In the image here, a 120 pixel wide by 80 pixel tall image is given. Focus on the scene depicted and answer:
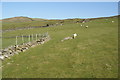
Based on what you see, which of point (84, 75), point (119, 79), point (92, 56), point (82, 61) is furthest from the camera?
point (92, 56)

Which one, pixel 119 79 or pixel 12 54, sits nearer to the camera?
pixel 119 79

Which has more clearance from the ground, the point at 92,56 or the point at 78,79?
the point at 92,56

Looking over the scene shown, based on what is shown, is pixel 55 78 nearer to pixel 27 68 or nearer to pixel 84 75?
pixel 84 75

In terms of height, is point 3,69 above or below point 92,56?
below

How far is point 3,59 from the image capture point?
1903cm

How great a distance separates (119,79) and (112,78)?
550mm

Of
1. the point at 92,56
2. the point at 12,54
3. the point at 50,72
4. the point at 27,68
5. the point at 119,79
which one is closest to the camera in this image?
the point at 119,79

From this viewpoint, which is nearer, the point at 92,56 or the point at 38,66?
the point at 38,66

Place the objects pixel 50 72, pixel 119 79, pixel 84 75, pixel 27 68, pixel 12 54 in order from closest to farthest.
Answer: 1. pixel 119 79
2. pixel 84 75
3. pixel 50 72
4. pixel 27 68
5. pixel 12 54

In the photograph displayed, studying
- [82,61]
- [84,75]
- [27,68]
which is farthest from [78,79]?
[27,68]

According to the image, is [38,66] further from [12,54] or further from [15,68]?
[12,54]

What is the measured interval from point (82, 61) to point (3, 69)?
29.0 feet

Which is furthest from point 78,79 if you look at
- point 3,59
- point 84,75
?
point 3,59

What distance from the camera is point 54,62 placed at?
17.1m
